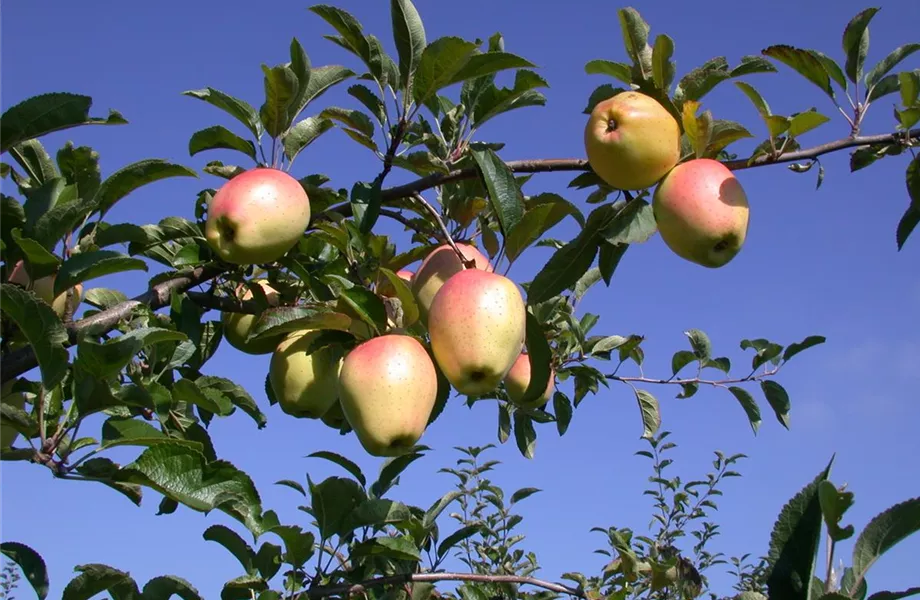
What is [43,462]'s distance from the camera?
1892 millimetres

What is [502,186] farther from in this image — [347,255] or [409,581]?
[409,581]

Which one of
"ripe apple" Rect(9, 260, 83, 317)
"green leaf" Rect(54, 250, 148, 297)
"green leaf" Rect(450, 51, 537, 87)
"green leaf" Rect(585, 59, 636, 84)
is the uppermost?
"green leaf" Rect(585, 59, 636, 84)

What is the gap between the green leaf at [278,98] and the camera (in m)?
2.30

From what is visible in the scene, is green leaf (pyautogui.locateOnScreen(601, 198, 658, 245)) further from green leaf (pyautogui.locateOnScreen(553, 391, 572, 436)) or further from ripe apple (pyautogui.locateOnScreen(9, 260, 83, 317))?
green leaf (pyautogui.locateOnScreen(553, 391, 572, 436))

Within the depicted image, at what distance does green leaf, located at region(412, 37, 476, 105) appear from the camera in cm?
210

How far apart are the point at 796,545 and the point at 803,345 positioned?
2.75m

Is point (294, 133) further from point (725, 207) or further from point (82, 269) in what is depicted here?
point (725, 207)

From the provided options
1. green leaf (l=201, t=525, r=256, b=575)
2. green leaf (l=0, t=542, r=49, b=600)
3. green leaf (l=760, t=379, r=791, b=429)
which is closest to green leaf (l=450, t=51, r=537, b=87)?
green leaf (l=201, t=525, r=256, b=575)

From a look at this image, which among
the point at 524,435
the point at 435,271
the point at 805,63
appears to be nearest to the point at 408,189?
the point at 435,271

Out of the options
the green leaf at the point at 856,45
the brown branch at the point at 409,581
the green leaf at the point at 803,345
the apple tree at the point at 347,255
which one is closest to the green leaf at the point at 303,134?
the apple tree at the point at 347,255

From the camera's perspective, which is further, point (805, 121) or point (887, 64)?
point (887, 64)

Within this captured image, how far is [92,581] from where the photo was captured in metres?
2.27

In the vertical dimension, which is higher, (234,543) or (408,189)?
(408,189)

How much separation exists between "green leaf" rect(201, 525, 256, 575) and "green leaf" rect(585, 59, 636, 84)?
181cm
